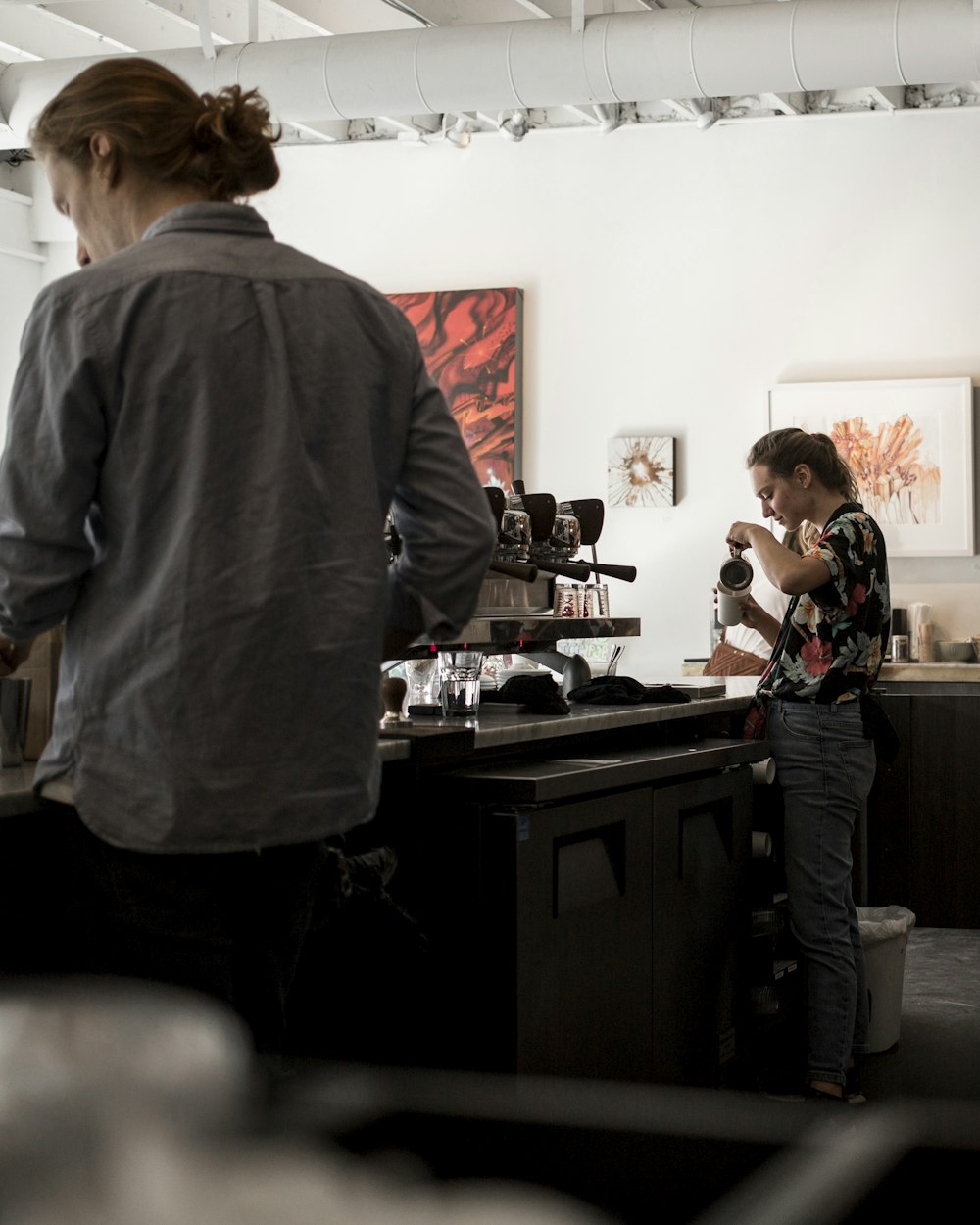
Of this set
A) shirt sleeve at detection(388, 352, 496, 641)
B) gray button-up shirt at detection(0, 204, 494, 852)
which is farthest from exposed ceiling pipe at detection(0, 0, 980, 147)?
gray button-up shirt at detection(0, 204, 494, 852)

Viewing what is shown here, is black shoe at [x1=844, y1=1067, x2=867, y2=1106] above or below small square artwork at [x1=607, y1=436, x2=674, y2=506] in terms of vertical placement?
below

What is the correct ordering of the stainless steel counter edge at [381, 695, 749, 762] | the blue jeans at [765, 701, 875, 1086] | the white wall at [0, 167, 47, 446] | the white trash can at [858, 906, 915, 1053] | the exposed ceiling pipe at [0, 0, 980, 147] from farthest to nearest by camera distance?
the white wall at [0, 167, 47, 446] → the exposed ceiling pipe at [0, 0, 980, 147] → the white trash can at [858, 906, 915, 1053] → the blue jeans at [765, 701, 875, 1086] → the stainless steel counter edge at [381, 695, 749, 762]

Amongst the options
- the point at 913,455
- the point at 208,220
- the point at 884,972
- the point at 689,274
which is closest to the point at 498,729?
the point at 208,220

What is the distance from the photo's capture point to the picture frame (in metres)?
6.33

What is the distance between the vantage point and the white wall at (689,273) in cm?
647

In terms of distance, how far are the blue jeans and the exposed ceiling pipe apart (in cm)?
279

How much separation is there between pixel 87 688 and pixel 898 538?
537 cm

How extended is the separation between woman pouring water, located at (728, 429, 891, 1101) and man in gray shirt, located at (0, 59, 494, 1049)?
1857 millimetres

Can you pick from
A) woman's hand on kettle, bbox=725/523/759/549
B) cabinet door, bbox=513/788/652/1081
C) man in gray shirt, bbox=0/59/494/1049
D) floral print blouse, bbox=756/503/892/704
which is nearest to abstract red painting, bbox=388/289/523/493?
woman's hand on kettle, bbox=725/523/759/549

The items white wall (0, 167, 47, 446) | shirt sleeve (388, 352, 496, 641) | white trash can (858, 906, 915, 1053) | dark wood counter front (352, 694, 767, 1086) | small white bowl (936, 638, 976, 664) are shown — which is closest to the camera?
shirt sleeve (388, 352, 496, 641)

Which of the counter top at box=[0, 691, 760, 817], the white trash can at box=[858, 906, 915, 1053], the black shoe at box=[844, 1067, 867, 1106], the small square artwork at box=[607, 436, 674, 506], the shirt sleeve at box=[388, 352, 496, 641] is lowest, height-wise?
the black shoe at box=[844, 1067, 867, 1106]

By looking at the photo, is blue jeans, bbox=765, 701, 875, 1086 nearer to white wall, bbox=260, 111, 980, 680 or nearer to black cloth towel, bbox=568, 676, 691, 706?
black cloth towel, bbox=568, 676, 691, 706

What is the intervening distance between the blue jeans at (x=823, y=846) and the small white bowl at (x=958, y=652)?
2.85 m

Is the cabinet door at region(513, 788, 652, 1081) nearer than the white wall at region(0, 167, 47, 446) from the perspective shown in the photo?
Yes
